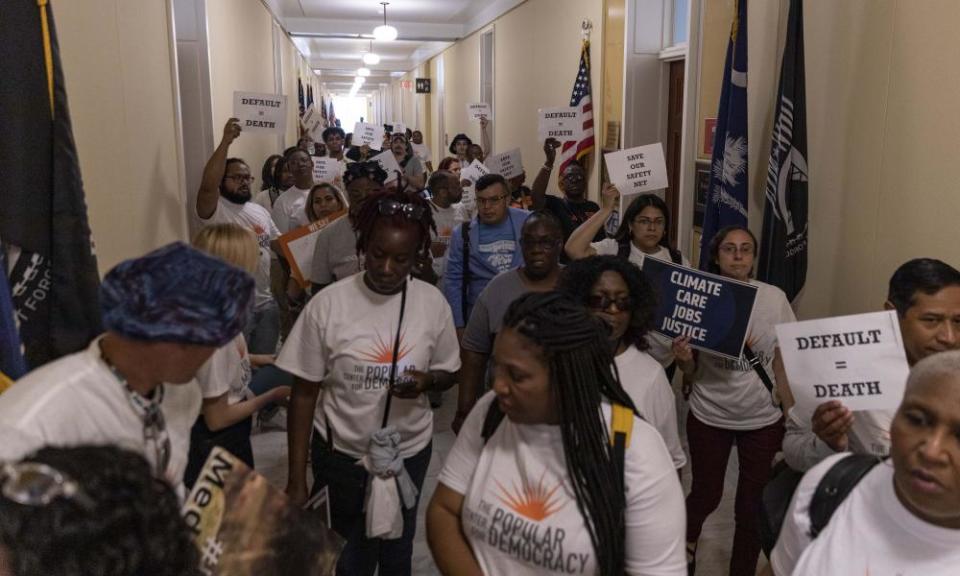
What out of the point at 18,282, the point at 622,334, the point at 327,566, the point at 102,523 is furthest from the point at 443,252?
the point at 102,523

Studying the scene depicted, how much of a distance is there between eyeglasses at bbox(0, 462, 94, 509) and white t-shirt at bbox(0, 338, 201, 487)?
24 centimetres

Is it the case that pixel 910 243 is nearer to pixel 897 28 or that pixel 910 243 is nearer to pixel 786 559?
pixel 897 28

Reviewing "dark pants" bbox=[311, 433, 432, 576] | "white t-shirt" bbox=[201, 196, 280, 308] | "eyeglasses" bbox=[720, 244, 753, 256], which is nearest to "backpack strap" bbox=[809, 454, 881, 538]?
"dark pants" bbox=[311, 433, 432, 576]

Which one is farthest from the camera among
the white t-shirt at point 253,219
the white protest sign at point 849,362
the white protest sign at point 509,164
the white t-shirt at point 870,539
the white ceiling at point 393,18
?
the white ceiling at point 393,18

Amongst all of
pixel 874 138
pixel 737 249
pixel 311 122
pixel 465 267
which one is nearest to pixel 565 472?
pixel 737 249

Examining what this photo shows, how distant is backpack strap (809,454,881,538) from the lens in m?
1.48

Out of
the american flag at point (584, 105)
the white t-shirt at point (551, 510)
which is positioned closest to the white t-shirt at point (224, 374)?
the white t-shirt at point (551, 510)

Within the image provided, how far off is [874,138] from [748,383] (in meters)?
1.55

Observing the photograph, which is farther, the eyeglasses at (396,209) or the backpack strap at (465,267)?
the backpack strap at (465,267)

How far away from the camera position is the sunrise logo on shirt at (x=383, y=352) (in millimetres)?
2387

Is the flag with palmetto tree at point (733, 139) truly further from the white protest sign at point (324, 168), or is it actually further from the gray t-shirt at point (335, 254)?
the white protest sign at point (324, 168)

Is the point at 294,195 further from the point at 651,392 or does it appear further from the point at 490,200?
the point at 651,392

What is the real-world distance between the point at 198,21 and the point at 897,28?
5.01 m

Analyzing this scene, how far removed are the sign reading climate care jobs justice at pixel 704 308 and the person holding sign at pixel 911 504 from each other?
1.41 m
